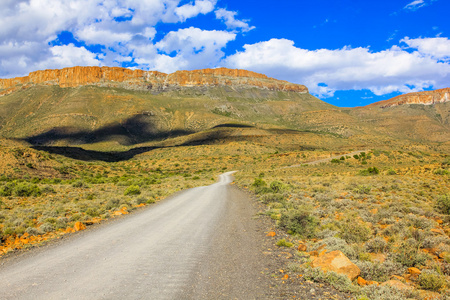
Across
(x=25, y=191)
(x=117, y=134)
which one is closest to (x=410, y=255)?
(x=25, y=191)

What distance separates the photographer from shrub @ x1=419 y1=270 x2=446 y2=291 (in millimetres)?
4512

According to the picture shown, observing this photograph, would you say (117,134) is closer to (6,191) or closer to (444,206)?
(6,191)

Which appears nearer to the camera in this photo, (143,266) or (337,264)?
(337,264)

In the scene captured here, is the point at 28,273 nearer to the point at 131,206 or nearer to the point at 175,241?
the point at 175,241

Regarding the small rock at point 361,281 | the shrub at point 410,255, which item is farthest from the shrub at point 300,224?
the small rock at point 361,281

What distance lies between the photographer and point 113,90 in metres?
177

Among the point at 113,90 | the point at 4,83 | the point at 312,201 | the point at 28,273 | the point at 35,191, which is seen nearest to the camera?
the point at 28,273

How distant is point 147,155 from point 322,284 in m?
76.4

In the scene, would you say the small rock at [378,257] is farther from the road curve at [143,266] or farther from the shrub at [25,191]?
the shrub at [25,191]

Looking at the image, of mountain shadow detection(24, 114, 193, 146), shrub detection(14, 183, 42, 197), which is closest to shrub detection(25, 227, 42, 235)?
shrub detection(14, 183, 42, 197)

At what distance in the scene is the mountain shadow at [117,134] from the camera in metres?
113

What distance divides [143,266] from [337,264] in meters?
4.42

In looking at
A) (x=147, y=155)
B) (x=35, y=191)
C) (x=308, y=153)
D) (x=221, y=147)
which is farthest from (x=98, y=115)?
(x=35, y=191)

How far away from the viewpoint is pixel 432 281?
4.57 meters
